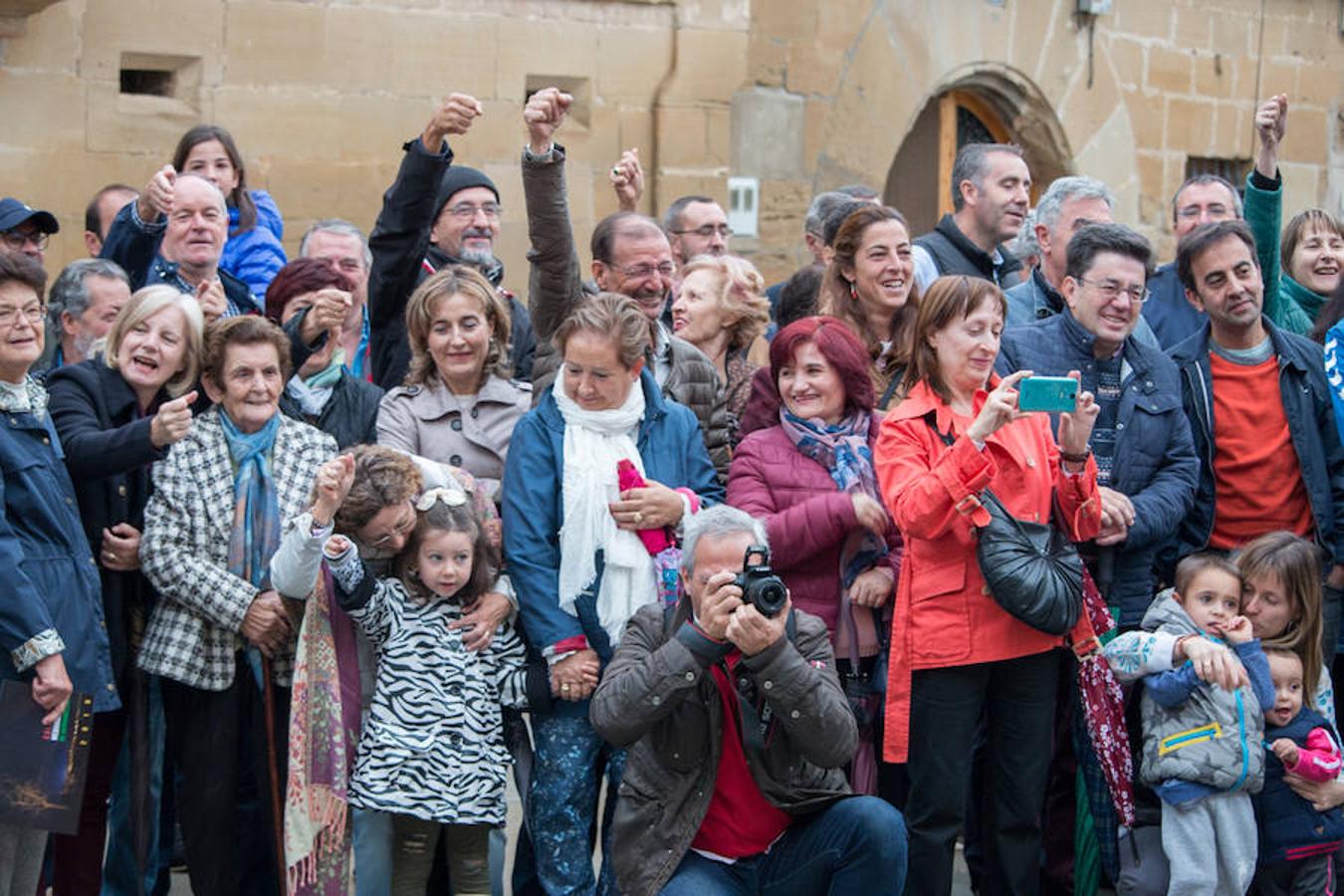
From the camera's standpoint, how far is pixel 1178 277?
6.05m

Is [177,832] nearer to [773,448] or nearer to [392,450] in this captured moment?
[392,450]

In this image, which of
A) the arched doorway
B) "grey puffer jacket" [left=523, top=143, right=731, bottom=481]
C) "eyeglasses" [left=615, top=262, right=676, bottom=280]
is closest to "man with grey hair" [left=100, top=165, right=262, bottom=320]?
"grey puffer jacket" [left=523, top=143, right=731, bottom=481]

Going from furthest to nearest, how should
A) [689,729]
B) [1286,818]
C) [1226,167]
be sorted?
[1226,167]
[1286,818]
[689,729]

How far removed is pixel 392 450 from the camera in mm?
4945

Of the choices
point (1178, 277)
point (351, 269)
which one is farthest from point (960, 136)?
point (351, 269)

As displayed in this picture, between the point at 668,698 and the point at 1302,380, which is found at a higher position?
the point at 1302,380

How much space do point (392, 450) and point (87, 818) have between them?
1.34 metres

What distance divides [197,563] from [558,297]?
131cm

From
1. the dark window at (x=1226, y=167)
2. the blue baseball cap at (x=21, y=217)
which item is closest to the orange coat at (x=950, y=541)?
the blue baseball cap at (x=21, y=217)

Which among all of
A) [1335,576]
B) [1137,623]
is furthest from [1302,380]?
[1137,623]

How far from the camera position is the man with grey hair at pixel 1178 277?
20.6ft

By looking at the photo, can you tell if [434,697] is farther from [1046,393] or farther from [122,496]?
[1046,393]

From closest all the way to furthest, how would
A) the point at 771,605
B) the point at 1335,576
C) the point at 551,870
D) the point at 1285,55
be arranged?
the point at 771,605 < the point at 551,870 < the point at 1335,576 < the point at 1285,55

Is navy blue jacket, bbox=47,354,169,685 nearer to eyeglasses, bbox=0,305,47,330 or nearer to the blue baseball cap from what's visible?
eyeglasses, bbox=0,305,47,330
